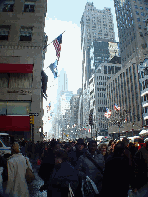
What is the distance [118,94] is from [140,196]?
251 feet

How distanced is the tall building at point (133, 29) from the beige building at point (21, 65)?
51678 mm

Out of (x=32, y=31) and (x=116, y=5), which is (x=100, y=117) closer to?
(x=116, y=5)

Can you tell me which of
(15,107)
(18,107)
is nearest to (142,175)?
(18,107)

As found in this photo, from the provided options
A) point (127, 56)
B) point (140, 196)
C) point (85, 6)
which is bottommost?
point (140, 196)

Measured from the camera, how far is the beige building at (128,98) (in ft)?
200

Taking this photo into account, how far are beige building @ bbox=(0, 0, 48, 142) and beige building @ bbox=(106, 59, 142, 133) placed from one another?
3616 cm

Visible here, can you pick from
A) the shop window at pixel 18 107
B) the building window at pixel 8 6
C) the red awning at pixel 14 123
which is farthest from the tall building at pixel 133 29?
the red awning at pixel 14 123

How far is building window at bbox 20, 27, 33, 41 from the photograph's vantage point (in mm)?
26545

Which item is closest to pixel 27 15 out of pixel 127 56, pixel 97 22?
pixel 127 56

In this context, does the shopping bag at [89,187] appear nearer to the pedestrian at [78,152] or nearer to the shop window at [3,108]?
the pedestrian at [78,152]

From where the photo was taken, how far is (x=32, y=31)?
1053 inches

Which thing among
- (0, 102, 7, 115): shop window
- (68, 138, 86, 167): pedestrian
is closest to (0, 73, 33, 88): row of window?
(0, 102, 7, 115): shop window

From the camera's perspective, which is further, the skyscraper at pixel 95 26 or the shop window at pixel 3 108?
the skyscraper at pixel 95 26

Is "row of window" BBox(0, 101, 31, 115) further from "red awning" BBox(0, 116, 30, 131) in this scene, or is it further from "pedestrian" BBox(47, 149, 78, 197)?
"pedestrian" BBox(47, 149, 78, 197)
